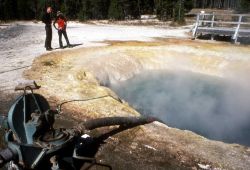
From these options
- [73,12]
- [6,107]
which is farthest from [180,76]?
[73,12]

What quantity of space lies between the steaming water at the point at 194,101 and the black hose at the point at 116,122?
2.93m

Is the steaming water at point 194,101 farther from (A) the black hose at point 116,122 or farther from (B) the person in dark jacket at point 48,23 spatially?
(B) the person in dark jacket at point 48,23

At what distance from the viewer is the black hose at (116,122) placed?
6.29 m

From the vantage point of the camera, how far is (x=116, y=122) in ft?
22.3

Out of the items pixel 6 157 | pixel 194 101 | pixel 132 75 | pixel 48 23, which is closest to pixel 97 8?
pixel 48 23

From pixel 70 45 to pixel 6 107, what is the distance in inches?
353

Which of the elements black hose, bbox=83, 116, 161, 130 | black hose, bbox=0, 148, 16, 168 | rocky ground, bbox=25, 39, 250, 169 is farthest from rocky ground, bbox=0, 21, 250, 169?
black hose, bbox=0, 148, 16, 168

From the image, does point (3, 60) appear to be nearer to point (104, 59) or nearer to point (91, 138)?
point (104, 59)

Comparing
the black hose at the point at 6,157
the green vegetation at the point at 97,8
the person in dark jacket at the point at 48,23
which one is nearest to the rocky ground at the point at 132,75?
the person in dark jacket at the point at 48,23

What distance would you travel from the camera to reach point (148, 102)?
40.5 ft

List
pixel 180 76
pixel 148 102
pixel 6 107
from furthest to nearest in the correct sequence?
pixel 180 76
pixel 148 102
pixel 6 107

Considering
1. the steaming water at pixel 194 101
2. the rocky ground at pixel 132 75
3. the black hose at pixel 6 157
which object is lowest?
the steaming water at pixel 194 101

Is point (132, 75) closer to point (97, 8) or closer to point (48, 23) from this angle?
point (48, 23)

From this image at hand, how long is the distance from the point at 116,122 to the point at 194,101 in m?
6.63
